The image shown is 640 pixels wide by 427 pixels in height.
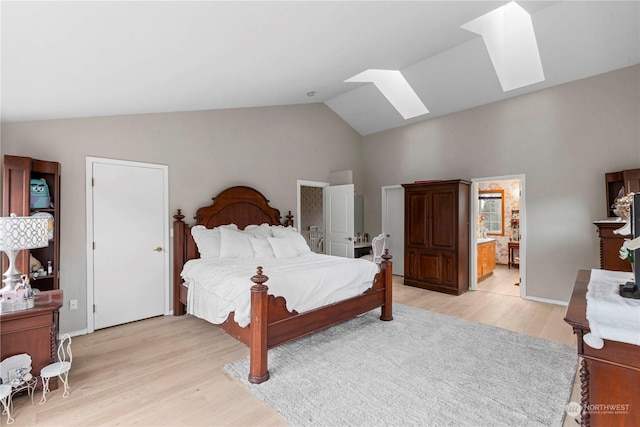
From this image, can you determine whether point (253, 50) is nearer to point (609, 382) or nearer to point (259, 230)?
point (259, 230)

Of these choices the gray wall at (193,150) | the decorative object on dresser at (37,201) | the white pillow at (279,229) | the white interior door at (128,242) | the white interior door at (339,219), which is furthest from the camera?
the white interior door at (339,219)

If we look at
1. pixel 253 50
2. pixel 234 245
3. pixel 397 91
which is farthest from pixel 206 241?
pixel 397 91

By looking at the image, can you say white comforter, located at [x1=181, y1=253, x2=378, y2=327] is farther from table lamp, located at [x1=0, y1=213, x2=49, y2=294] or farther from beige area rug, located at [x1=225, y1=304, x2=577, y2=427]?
table lamp, located at [x1=0, y1=213, x2=49, y2=294]

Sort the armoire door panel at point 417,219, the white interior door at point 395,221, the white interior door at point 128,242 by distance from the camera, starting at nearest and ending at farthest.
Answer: the white interior door at point 128,242
the armoire door panel at point 417,219
the white interior door at point 395,221

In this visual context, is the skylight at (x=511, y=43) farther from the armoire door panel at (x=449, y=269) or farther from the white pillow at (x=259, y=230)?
the white pillow at (x=259, y=230)

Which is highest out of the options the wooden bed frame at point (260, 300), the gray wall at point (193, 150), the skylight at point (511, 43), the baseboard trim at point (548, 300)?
the skylight at point (511, 43)

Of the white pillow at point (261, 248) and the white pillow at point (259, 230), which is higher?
the white pillow at point (259, 230)

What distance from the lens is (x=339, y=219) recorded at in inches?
225

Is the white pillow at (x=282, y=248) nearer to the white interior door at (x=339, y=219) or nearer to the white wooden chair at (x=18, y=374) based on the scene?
the white interior door at (x=339, y=219)

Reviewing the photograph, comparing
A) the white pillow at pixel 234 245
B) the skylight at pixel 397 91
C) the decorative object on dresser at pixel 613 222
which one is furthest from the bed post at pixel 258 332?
the skylight at pixel 397 91

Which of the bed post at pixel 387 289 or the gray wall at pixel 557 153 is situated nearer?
the bed post at pixel 387 289

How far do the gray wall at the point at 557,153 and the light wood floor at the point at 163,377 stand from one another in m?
0.95

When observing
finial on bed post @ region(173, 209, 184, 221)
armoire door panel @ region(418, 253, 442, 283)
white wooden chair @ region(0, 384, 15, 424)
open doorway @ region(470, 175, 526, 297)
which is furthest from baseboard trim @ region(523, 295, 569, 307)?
white wooden chair @ region(0, 384, 15, 424)

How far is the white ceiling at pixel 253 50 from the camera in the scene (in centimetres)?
167
